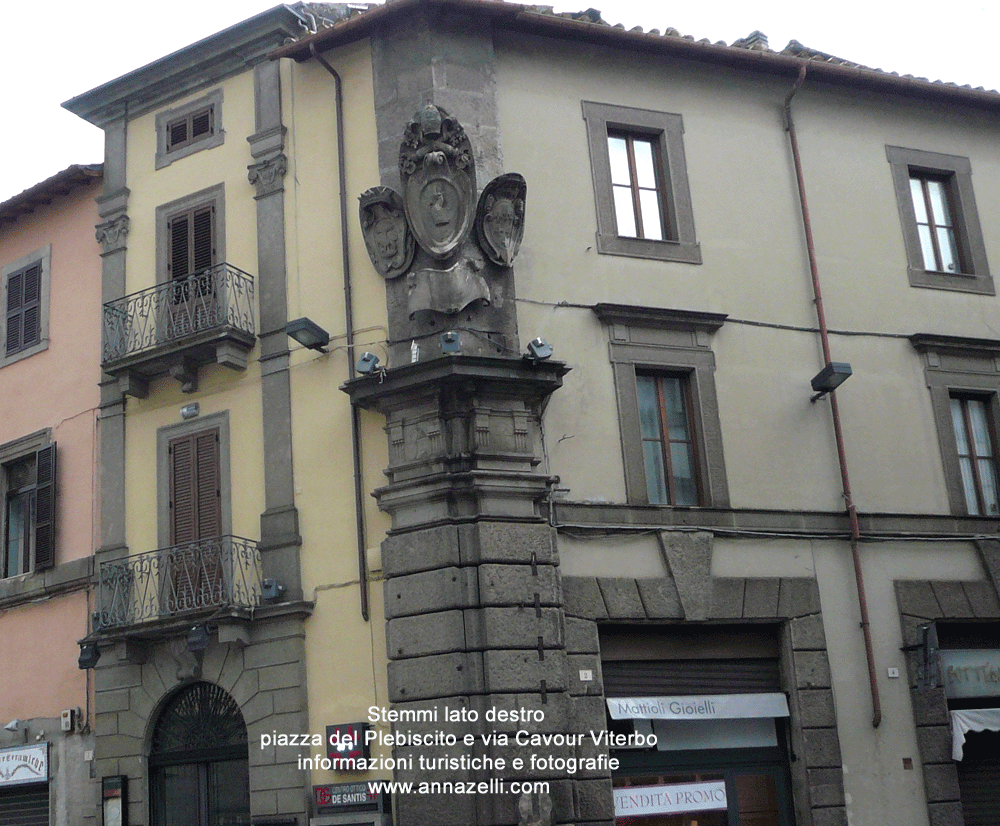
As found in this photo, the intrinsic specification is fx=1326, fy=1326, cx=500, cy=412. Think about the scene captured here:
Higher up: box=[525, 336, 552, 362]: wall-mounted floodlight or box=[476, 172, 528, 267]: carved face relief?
box=[476, 172, 528, 267]: carved face relief

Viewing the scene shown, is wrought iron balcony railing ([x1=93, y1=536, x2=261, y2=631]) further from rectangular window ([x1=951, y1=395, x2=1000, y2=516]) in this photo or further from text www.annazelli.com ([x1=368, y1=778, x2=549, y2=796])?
rectangular window ([x1=951, y1=395, x2=1000, y2=516])

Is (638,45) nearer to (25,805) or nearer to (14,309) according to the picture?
(14,309)

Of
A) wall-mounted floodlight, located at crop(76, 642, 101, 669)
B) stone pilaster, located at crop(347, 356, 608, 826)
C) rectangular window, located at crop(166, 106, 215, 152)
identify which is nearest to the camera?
stone pilaster, located at crop(347, 356, 608, 826)

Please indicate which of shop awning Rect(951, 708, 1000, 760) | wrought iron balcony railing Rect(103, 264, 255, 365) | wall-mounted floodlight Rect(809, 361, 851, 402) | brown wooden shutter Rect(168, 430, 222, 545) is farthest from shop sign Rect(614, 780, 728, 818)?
wrought iron balcony railing Rect(103, 264, 255, 365)

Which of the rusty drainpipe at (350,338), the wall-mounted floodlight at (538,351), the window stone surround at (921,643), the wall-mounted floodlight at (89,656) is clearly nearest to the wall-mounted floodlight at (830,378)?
the window stone surround at (921,643)

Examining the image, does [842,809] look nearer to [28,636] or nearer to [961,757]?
[961,757]

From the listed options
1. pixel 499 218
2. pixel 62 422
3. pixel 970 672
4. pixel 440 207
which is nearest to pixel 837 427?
pixel 970 672

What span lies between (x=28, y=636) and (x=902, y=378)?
12292mm

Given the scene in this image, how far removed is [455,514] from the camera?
561 inches

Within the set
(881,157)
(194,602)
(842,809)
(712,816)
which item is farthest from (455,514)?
(881,157)

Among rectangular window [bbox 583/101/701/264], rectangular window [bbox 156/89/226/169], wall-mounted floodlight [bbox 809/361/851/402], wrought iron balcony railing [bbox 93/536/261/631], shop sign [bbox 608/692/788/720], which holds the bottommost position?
shop sign [bbox 608/692/788/720]

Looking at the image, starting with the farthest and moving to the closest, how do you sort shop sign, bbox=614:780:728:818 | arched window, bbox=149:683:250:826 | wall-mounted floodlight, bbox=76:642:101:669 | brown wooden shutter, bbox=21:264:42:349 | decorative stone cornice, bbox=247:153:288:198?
brown wooden shutter, bbox=21:264:42:349 → decorative stone cornice, bbox=247:153:288:198 → wall-mounted floodlight, bbox=76:642:101:669 → arched window, bbox=149:683:250:826 → shop sign, bbox=614:780:728:818

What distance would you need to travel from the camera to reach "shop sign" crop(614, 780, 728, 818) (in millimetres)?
14375

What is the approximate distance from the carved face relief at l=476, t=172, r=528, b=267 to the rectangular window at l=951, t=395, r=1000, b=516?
260 inches
